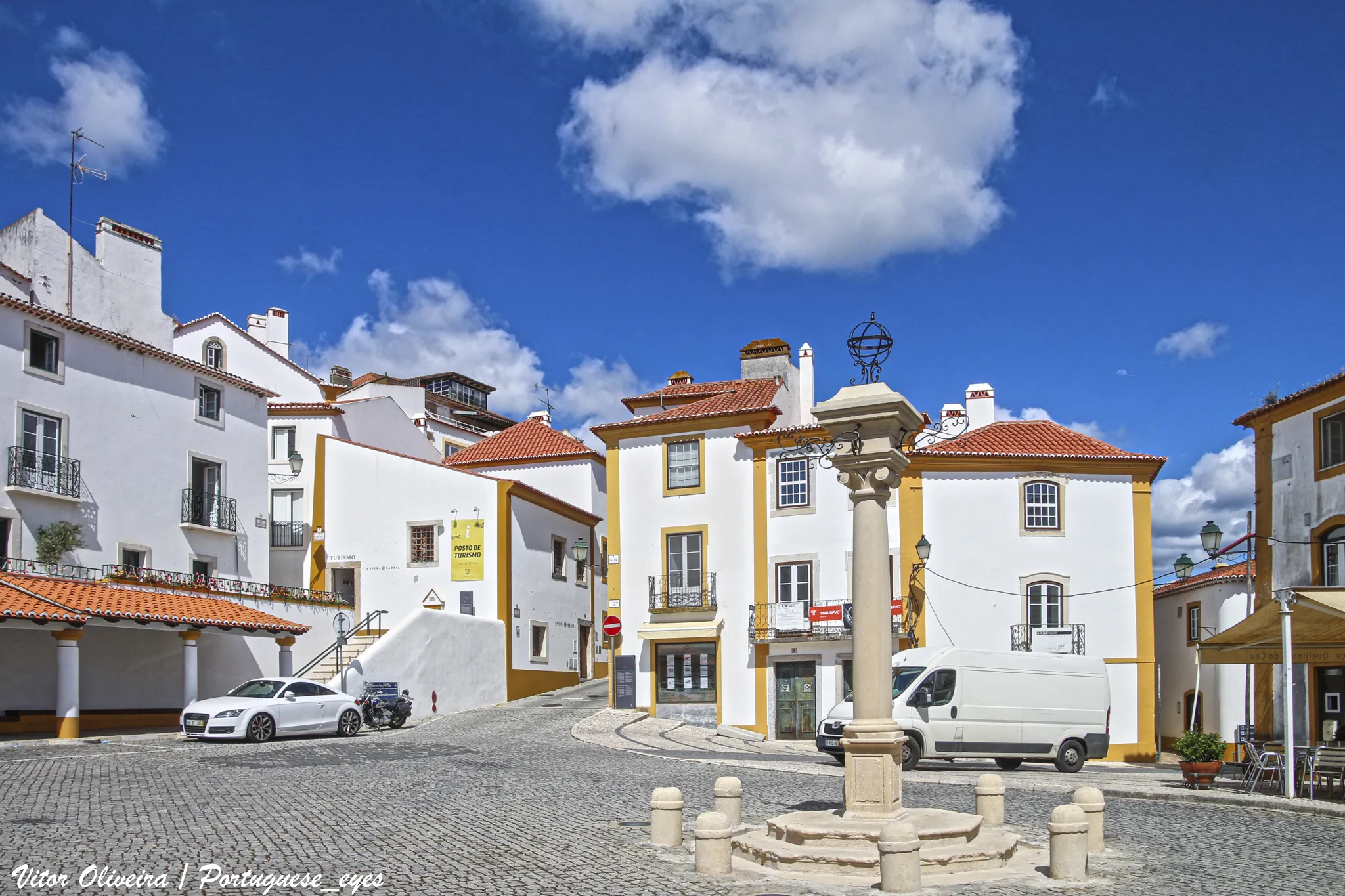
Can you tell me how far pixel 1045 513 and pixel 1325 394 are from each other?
7703 mm

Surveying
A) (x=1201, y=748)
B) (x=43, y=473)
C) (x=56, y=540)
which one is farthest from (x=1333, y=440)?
(x=43, y=473)

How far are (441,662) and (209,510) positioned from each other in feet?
24.3

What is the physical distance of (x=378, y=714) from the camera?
26.5 meters

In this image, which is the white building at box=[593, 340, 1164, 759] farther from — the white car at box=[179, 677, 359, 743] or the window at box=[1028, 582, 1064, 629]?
the white car at box=[179, 677, 359, 743]

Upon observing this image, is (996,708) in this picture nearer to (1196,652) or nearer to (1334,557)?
(1334,557)

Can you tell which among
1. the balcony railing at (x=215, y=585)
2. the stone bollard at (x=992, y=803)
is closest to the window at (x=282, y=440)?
the balcony railing at (x=215, y=585)

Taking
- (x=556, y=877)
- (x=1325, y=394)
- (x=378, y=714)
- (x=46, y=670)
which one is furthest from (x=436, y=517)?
(x=556, y=877)

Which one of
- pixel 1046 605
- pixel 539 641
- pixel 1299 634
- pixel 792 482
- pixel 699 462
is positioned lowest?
pixel 539 641

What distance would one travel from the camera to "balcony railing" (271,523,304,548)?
37375 mm

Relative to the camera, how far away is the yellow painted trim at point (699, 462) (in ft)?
111

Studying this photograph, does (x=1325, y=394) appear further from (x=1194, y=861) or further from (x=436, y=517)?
(x=436, y=517)

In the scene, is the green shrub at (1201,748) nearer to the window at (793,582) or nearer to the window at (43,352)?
the window at (793,582)

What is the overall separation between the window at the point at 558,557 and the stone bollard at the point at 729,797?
27145mm

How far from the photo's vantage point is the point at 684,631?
33094 millimetres
